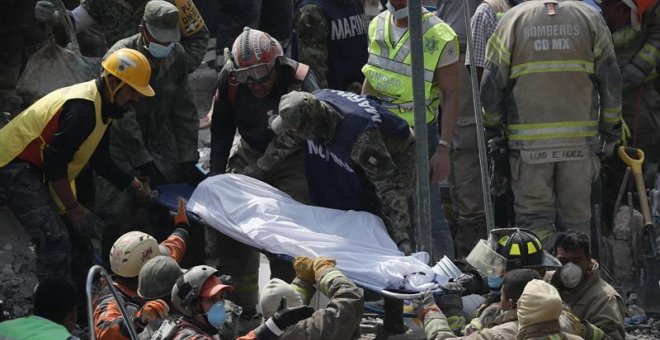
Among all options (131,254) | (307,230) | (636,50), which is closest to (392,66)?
(307,230)

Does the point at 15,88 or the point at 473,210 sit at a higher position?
the point at 15,88

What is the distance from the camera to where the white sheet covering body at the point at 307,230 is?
891 cm

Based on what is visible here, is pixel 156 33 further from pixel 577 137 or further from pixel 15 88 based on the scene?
pixel 577 137

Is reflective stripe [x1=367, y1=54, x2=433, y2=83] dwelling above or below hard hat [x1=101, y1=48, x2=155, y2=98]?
below

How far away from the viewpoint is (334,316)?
7.96m

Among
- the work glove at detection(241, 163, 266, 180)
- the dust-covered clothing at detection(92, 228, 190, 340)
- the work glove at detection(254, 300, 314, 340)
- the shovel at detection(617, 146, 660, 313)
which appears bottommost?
the shovel at detection(617, 146, 660, 313)

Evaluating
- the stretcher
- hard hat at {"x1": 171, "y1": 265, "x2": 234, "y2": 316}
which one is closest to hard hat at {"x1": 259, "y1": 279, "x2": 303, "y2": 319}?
hard hat at {"x1": 171, "y1": 265, "x2": 234, "y2": 316}

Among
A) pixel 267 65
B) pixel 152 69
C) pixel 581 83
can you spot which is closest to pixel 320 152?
pixel 267 65

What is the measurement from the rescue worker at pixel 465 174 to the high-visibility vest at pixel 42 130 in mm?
3111

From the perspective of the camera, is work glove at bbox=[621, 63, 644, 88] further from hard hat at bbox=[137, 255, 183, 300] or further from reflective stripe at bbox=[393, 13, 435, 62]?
hard hat at bbox=[137, 255, 183, 300]

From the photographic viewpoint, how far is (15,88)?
10953 mm

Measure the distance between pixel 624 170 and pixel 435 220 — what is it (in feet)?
7.16

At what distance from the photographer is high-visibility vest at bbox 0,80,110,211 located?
9.41 meters

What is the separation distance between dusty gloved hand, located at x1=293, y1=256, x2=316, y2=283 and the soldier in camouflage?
970 mm
